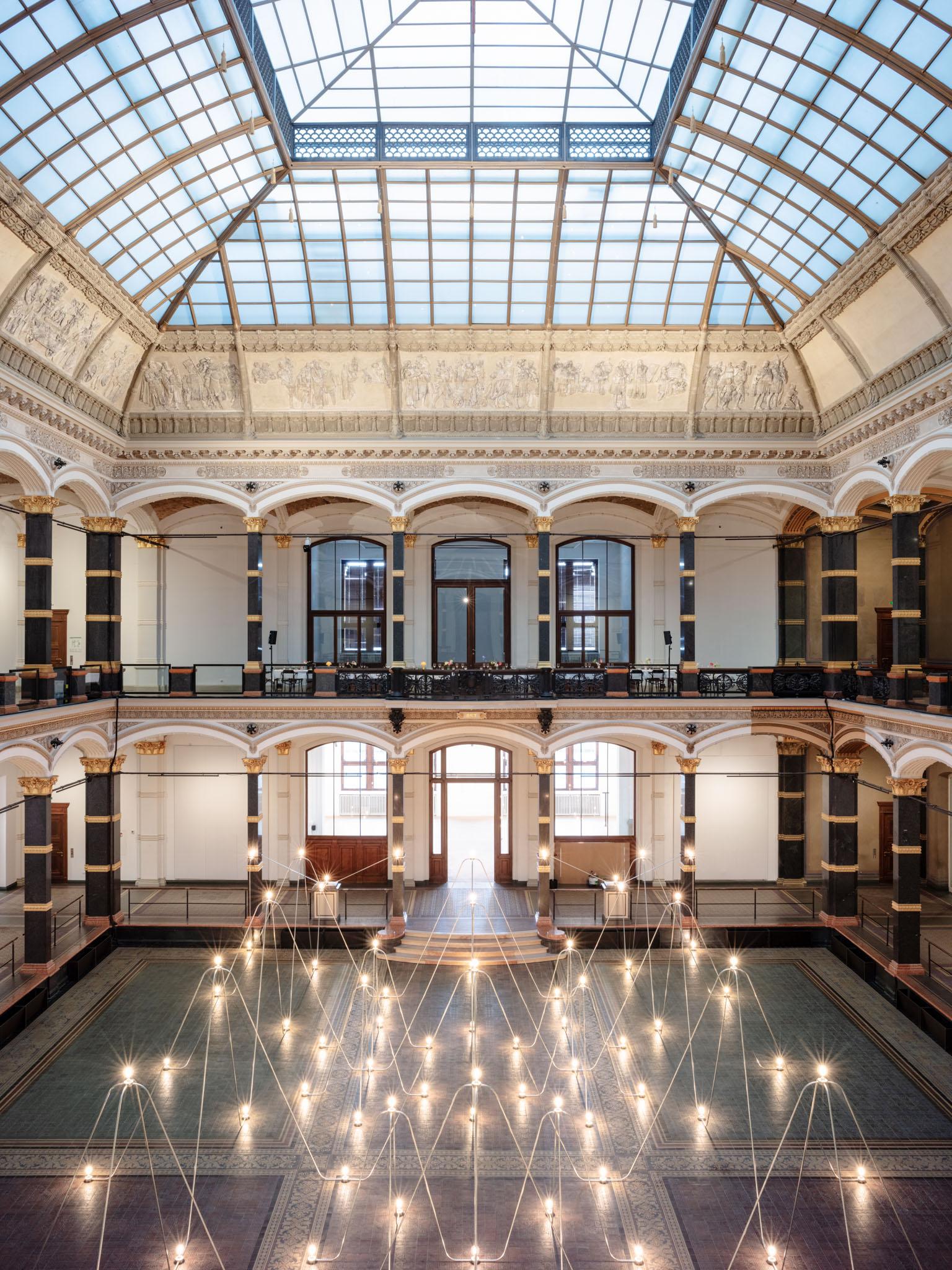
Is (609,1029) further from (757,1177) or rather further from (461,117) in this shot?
(461,117)

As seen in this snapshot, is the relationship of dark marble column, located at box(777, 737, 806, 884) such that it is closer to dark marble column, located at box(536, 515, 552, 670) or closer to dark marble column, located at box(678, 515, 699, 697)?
dark marble column, located at box(678, 515, 699, 697)

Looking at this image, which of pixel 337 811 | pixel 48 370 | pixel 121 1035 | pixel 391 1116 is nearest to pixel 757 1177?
pixel 391 1116

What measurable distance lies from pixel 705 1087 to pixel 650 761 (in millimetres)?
9269

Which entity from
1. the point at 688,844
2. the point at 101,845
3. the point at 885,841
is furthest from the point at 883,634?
the point at 101,845

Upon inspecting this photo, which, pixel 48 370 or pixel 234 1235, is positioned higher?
pixel 48 370

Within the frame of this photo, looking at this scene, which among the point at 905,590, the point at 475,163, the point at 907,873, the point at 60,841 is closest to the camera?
the point at 475,163

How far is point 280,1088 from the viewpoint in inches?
460

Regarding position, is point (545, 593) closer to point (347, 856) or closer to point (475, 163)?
point (347, 856)

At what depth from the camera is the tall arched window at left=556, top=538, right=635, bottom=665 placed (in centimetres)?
2077

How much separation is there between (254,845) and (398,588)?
6.50m


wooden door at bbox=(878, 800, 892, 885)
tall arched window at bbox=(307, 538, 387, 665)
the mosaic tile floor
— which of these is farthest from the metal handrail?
wooden door at bbox=(878, 800, 892, 885)

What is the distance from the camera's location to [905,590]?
14812 mm

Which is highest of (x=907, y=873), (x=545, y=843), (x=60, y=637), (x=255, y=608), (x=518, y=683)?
(x=255, y=608)

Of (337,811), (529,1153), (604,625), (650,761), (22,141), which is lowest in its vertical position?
(529,1153)
